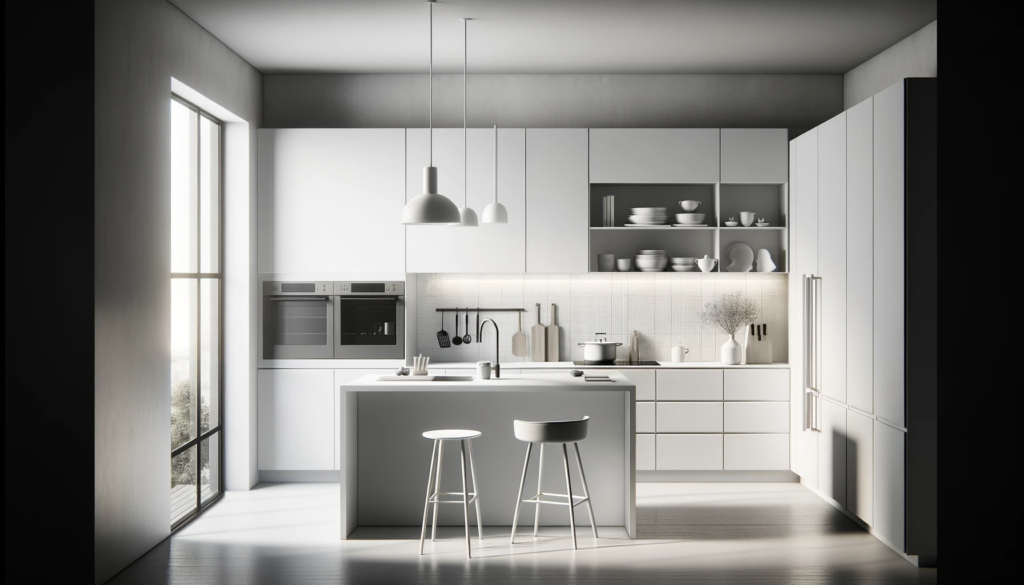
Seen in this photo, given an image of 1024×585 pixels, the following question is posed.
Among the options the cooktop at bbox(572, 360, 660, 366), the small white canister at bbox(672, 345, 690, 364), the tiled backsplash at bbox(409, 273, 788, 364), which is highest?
the tiled backsplash at bbox(409, 273, 788, 364)

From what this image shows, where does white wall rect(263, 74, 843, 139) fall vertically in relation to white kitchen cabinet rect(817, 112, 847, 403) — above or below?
above

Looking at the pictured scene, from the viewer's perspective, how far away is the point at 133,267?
398 centimetres

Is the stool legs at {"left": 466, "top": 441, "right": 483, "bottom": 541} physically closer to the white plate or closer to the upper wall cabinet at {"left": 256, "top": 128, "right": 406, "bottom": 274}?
the upper wall cabinet at {"left": 256, "top": 128, "right": 406, "bottom": 274}

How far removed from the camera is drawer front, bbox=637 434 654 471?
5.91 m

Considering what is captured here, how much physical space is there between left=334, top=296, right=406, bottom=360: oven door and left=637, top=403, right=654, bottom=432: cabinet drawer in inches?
73.0

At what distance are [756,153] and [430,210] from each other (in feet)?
9.97

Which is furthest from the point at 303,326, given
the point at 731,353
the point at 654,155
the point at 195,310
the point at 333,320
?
the point at 731,353

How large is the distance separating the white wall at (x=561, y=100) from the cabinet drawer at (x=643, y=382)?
2002 mm

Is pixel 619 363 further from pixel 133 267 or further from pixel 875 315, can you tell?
pixel 133 267

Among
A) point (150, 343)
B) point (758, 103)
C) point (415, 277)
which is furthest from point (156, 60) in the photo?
point (758, 103)

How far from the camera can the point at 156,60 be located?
429 centimetres

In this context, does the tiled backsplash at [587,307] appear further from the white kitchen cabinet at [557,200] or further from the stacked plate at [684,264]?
the white kitchen cabinet at [557,200]

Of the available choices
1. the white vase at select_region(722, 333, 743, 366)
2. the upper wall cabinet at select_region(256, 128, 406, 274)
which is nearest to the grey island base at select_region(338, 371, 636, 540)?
the upper wall cabinet at select_region(256, 128, 406, 274)

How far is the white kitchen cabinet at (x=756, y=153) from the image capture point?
6004mm
